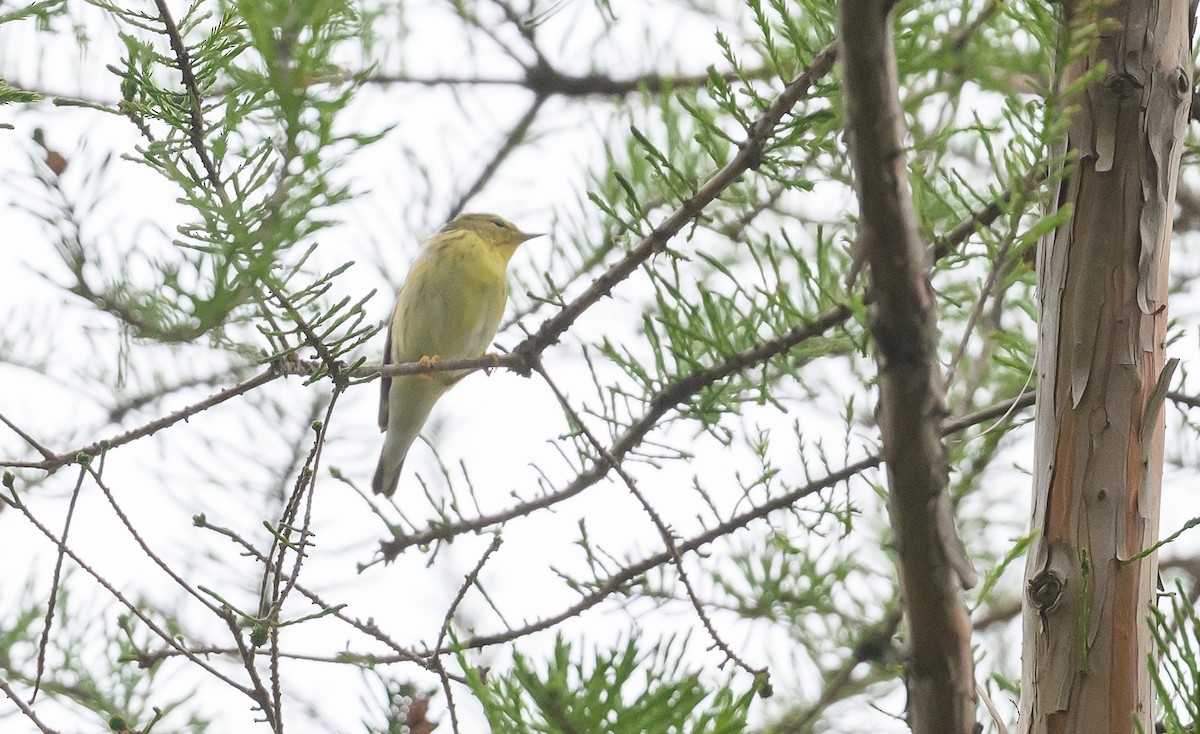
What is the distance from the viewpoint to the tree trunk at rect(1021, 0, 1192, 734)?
154 cm

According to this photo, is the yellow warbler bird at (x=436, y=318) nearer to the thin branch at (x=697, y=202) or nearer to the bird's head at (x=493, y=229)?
the bird's head at (x=493, y=229)

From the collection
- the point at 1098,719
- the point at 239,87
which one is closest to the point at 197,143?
the point at 239,87

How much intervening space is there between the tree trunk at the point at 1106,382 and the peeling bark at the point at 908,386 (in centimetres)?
39

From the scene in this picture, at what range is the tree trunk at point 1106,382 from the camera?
5.06 feet

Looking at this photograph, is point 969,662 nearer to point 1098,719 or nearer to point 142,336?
point 1098,719

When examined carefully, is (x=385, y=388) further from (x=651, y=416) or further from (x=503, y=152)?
(x=651, y=416)

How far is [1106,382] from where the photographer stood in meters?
1.62

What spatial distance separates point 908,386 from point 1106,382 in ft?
2.10

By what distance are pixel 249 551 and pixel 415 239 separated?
7.83 ft

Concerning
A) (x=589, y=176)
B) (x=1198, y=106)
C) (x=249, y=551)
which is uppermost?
(x=589, y=176)

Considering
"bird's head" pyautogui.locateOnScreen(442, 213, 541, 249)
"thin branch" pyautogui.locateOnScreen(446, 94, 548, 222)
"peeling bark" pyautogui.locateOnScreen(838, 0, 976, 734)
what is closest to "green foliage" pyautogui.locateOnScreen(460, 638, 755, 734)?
"peeling bark" pyautogui.locateOnScreen(838, 0, 976, 734)

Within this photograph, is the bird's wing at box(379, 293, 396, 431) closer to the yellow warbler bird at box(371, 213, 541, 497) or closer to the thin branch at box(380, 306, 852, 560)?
the yellow warbler bird at box(371, 213, 541, 497)

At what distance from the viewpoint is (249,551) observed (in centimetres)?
163

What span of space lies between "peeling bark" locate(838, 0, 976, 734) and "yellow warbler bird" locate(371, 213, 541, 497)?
10.5 feet
